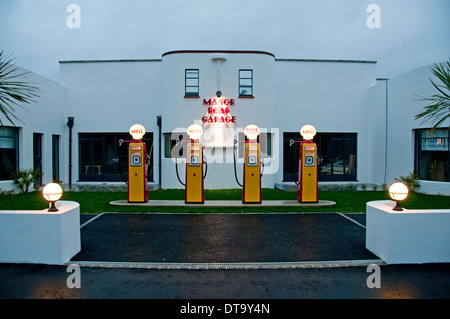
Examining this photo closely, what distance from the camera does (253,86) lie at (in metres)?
14.5

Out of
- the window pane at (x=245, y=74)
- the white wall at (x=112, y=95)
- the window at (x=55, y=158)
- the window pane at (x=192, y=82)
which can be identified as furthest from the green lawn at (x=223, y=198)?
the window pane at (x=245, y=74)

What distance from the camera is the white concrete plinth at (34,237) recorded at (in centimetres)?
479

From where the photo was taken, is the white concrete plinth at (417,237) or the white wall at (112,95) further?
the white wall at (112,95)

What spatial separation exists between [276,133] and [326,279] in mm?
11258

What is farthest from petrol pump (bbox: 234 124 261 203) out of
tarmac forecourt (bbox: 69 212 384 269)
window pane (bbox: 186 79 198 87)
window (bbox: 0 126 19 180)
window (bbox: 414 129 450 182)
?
window (bbox: 0 126 19 180)

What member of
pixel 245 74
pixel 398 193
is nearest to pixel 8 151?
pixel 245 74

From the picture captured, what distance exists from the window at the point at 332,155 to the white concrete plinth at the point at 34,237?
12078mm

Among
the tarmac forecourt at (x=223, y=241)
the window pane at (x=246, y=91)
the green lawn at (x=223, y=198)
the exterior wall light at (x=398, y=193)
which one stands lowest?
the tarmac forecourt at (x=223, y=241)

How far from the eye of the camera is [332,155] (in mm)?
16078

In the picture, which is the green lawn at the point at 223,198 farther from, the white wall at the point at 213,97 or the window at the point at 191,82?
the window at the point at 191,82

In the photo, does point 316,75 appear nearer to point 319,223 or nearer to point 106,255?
point 319,223

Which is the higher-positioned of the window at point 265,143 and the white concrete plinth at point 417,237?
the window at point 265,143

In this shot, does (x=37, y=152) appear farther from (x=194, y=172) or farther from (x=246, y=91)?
(x=246, y=91)

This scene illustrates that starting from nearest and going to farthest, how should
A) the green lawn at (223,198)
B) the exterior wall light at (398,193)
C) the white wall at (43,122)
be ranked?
the exterior wall light at (398,193) < the green lawn at (223,198) < the white wall at (43,122)
